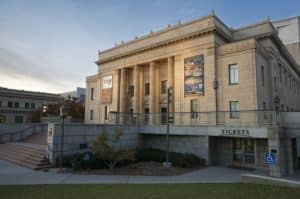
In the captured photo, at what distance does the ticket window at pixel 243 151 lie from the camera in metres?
20.1

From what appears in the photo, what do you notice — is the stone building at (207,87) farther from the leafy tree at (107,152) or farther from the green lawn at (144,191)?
the leafy tree at (107,152)

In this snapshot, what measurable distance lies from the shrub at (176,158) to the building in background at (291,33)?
132ft

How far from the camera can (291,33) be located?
50.0 m

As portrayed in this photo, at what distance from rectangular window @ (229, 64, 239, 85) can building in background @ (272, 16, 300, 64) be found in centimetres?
3086

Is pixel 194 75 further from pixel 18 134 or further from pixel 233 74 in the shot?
pixel 18 134

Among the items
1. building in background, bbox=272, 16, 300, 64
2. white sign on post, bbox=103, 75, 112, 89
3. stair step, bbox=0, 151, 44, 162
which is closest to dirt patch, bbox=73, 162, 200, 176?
stair step, bbox=0, 151, 44, 162

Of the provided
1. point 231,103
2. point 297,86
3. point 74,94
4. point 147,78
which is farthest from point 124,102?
point 74,94

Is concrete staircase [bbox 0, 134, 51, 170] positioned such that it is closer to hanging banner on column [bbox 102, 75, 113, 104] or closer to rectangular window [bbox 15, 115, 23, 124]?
hanging banner on column [bbox 102, 75, 113, 104]

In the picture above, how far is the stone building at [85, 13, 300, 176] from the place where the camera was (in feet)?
66.5

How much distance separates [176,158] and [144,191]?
28.4 feet

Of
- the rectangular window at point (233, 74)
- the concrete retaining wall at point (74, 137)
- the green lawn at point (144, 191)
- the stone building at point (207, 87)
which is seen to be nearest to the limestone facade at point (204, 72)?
the stone building at point (207, 87)

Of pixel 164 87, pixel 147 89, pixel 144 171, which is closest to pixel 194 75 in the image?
pixel 164 87

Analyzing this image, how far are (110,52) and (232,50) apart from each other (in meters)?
21.1

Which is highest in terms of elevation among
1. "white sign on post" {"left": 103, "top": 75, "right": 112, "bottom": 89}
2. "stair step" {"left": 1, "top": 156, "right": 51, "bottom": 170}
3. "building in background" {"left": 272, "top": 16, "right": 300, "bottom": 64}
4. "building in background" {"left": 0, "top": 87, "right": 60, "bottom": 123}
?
"building in background" {"left": 272, "top": 16, "right": 300, "bottom": 64}
